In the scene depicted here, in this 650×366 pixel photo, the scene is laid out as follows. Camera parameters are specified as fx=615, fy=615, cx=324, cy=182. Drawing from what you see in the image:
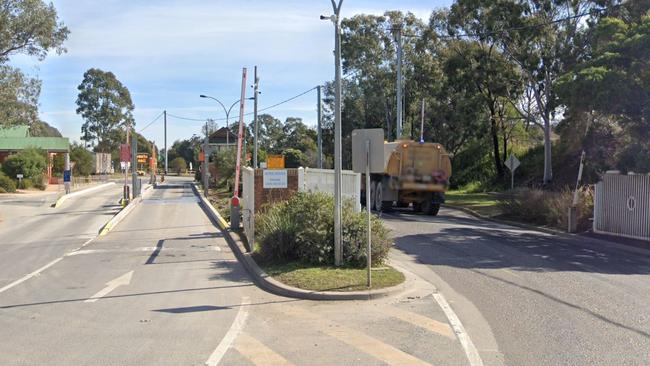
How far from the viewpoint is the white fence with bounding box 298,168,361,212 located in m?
15.9

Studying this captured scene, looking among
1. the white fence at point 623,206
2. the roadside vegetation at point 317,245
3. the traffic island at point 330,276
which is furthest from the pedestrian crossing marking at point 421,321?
the white fence at point 623,206

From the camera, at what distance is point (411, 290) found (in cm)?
1059

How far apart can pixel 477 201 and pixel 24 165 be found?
46050 millimetres

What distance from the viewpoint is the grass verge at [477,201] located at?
2894 cm

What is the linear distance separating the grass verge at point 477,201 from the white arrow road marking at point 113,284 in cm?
1813

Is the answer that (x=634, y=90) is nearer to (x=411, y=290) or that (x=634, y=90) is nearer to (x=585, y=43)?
(x=411, y=290)

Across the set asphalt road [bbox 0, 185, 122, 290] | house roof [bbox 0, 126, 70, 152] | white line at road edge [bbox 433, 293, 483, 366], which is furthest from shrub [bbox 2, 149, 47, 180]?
white line at road edge [bbox 433, 293, 483, 366]

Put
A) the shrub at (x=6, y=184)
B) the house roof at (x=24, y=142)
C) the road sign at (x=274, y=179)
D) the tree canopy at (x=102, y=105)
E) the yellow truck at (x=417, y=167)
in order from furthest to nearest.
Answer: the tree canopy at (x=102, y=105)
the house roof at (x=24, y=142)
the shrub at (x=6, y=184)
the road sign at (x=274, y=179)
the yellow truck at (x=417, y=167)

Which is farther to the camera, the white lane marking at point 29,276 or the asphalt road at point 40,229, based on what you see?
the asphalt road at point 40,229

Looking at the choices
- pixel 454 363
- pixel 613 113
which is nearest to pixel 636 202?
pixel 613 113

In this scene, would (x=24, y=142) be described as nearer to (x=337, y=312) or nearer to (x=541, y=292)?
(x=337, y=312)

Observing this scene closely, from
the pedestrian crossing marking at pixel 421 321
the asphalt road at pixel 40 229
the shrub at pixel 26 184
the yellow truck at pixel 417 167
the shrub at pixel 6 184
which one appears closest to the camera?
the pedestrian crossing marking at pixel 421 321

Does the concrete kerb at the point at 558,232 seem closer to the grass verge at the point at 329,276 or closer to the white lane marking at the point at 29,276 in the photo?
the grass verge at the point at 329,276

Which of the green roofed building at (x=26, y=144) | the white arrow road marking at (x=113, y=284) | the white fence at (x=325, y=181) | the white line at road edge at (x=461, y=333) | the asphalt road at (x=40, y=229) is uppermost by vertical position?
the green roofed building at (x=26, y=144)
